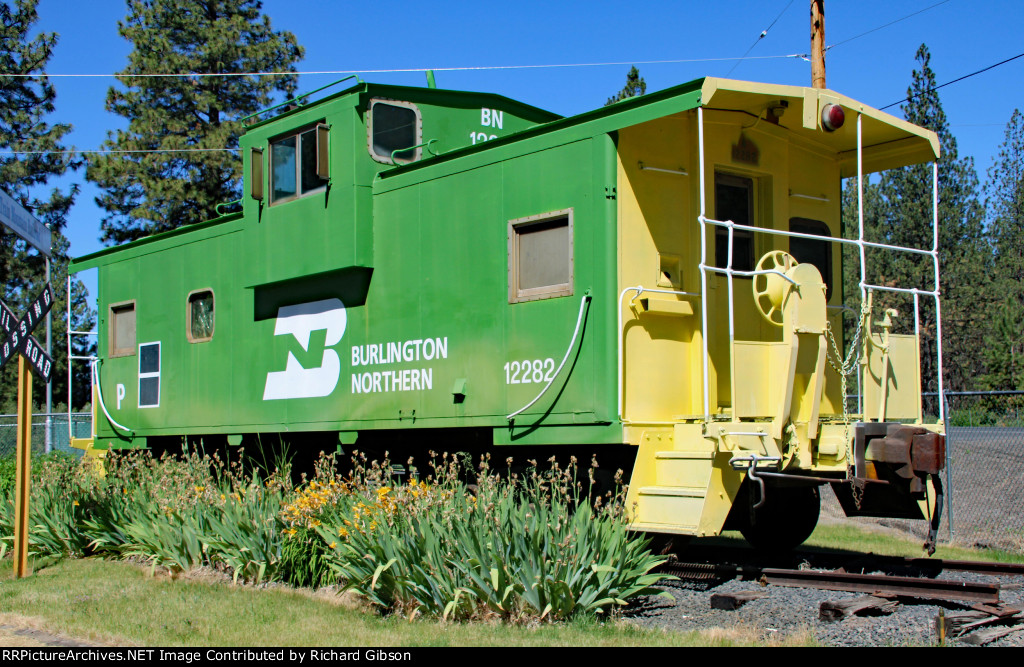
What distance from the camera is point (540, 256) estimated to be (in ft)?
26.9

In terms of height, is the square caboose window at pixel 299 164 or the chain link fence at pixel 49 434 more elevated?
the square caboose window at pixel 299 164

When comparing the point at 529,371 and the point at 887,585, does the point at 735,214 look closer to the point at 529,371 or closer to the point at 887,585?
the point at 529,371

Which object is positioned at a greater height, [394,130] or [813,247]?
[394,130]

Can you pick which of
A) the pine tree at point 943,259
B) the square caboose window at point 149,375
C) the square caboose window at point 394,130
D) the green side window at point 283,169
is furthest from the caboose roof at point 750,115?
the pine tree at point 943,259

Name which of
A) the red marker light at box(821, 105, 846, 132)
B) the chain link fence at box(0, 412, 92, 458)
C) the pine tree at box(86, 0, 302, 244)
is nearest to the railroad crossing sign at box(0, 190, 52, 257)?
the red marker light at box(821, 105, 846, 132)

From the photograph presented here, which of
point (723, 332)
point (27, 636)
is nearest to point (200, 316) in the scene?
point (27, 636)

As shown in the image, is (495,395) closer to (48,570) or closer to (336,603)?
(336,603)

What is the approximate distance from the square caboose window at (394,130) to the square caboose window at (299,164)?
0.54 meters

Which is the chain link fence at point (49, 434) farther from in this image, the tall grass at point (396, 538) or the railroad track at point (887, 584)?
the railroad track at point (887, 584)

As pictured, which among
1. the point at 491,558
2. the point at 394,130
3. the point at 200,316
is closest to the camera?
the point at 491,558

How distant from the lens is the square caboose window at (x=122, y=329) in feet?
43.1

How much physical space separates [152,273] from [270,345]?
10.0 feet

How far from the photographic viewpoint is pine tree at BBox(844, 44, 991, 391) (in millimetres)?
44719

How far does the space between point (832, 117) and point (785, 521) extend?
390 centimetres
